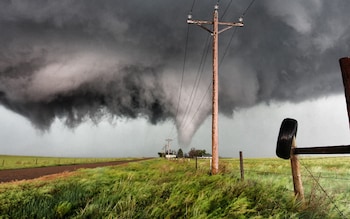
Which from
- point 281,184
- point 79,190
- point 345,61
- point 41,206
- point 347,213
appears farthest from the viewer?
point 281,184

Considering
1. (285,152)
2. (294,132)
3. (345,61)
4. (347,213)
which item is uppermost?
(345,61)

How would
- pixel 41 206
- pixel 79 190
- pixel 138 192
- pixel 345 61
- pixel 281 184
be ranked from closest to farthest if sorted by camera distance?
1. pixel 345 61
2. pixel 41 206
3. pixel 138 192
4. pixel 79 190
5. pixel 281 184

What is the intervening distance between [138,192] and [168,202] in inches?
35.3

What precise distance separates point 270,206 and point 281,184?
Result: 2.10m

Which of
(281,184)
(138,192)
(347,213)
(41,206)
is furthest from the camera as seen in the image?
(281,184)

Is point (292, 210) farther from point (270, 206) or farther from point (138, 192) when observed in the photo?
point (138, 192)

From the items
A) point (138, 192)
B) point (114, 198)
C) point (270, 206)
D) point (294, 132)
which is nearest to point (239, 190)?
point (270, 206)

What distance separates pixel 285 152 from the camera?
4406mm

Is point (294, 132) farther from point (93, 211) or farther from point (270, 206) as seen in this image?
point (93, 211)

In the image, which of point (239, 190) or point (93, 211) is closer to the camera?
point (93, 211)

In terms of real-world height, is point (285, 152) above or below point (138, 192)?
above

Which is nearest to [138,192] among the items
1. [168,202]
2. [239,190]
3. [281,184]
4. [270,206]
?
[168,202]

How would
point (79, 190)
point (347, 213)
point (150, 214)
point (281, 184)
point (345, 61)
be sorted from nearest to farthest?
point (345, 61), point (150, 214), point (347, 213), point (79, 190), point (281, 184)

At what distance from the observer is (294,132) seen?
4375mm
